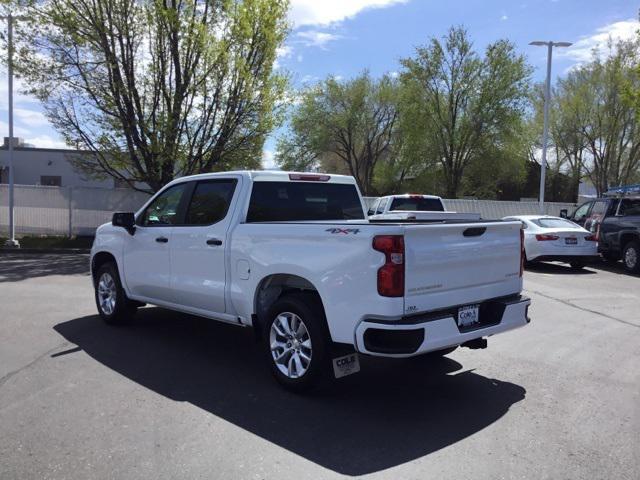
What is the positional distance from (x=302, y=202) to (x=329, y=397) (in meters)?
2.17

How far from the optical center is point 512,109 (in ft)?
108

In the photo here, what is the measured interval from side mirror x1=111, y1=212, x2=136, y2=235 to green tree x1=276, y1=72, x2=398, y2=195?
33.5 metres

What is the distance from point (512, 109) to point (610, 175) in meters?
7.32

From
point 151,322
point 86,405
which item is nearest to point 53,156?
point 151,322

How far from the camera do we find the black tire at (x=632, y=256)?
47.3ft

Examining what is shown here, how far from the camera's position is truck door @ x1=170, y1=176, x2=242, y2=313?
575 cm

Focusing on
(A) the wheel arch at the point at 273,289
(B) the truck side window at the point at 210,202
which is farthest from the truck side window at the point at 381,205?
(A) the wheel arch at the point at 273,289

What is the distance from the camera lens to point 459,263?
15.5 feet

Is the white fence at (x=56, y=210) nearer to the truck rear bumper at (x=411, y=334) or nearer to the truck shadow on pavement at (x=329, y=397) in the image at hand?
the truck shadow on pavement at (x=329, y=397)

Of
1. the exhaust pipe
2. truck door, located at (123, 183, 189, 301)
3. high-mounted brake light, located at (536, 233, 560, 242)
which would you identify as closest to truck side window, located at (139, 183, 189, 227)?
truck door, located at (123, 183, 189, 301)

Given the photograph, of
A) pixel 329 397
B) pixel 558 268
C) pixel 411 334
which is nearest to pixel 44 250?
pixel 558 268

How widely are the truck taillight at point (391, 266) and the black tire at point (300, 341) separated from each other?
782 mm

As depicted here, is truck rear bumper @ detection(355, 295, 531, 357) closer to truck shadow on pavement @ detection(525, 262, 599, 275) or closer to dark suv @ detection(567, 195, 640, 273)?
truck shadow on pavement @ detection(525, 262, 599, 275)

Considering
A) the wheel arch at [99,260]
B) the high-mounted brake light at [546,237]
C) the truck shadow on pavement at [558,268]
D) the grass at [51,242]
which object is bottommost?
the truck shadow on pavement at [558,268]
